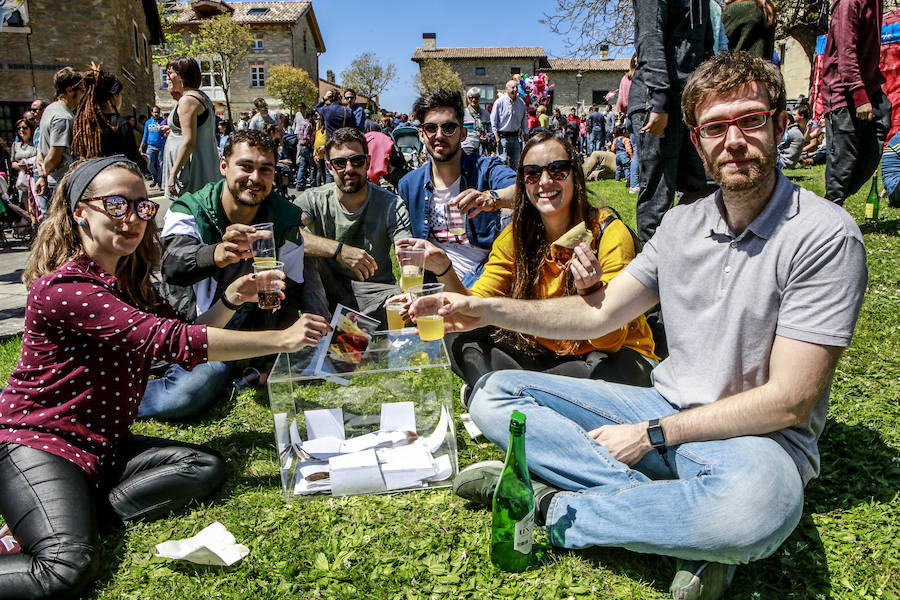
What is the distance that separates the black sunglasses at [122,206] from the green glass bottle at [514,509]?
1768 mm

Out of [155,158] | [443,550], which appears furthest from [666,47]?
[155,158]

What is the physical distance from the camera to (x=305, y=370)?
8.96 ft

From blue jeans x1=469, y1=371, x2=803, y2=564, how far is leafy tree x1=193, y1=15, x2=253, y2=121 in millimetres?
48183

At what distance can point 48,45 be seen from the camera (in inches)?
979

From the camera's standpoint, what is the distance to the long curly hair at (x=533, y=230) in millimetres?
3135

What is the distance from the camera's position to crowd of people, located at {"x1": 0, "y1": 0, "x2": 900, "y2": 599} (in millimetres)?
2004

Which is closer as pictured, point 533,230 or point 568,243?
point 568,243

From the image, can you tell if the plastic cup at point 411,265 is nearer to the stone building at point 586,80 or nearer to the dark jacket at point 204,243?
the dark jacket at point 204,243

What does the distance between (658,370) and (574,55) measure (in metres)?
16.9

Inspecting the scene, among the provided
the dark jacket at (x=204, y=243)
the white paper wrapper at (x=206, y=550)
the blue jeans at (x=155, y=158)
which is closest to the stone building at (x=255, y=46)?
the blue jeans at (x=155, y=158)

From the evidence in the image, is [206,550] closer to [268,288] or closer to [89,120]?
[268,288]

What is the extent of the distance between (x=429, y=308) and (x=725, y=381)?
1210mm

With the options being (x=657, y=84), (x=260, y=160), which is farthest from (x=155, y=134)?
(x=657, y=84)

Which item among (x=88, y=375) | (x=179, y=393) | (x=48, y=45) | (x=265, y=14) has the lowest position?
(x=179, y=393)
